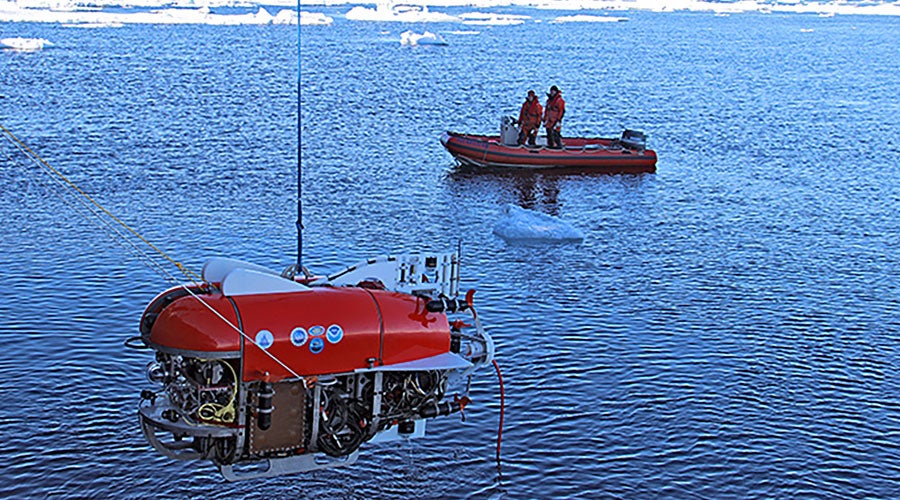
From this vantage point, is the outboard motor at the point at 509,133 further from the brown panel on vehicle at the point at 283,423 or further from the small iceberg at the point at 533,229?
the brown panel on vehicle at the point at 283,423

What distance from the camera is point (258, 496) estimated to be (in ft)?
33.1

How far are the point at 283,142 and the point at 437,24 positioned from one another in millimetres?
58842

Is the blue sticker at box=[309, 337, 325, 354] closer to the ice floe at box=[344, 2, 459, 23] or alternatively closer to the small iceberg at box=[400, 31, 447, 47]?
the small iceberg at box=[400, 31, 447, 47]

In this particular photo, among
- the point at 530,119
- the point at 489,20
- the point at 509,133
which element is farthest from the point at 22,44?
the point at 489,20

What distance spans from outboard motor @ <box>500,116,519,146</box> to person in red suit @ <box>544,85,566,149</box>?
718 mm

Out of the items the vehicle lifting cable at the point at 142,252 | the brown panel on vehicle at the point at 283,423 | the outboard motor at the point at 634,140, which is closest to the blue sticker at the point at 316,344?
the vehicle lifting cable at the point at 142,252

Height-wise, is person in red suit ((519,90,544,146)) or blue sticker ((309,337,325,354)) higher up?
blue sticker ((309,337,325,354))

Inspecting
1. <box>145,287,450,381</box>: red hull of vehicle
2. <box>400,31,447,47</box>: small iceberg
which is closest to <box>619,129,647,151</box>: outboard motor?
<box>145,287,450,381</box>: red hull of vehicle

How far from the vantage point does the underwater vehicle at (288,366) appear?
861 cm

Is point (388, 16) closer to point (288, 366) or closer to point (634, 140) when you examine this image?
point (634, 140)

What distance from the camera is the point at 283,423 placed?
29.4ft

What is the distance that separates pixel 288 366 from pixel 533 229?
411 inches

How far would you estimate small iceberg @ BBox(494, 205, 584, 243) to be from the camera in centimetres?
1866

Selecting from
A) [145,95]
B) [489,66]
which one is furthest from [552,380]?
[489,66]
